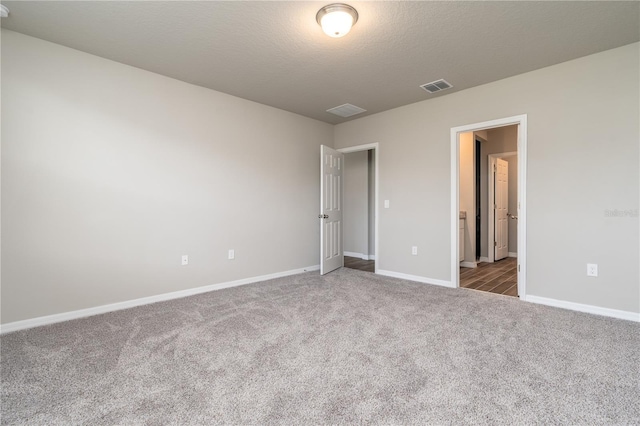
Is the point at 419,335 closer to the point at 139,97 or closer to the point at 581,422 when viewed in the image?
the point at 581,422

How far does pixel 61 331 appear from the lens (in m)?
2.48

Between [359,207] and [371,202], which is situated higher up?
[371,202]

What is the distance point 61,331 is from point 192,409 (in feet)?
5.86

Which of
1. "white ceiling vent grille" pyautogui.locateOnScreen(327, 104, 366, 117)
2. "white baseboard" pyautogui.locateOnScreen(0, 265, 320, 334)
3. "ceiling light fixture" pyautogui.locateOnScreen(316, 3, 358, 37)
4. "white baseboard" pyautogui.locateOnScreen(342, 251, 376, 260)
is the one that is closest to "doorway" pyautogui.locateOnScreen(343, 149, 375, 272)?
"white baseboard" pyautogui.locateOnScreen(342, 251, 376, 260)

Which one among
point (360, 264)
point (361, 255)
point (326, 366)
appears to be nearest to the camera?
point (326, 366)

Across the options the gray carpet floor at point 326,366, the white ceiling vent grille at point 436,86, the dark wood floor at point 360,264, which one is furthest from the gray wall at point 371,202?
the gray carpet floor at point 326,366

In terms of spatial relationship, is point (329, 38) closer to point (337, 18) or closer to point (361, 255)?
point (337, 18)

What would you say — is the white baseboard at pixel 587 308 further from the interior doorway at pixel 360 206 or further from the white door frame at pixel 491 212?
the interior doorway at pixel 360 206

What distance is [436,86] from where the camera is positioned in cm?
360

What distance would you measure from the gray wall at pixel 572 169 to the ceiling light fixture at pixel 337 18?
7.23 ft

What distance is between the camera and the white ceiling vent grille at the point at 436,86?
3482mm

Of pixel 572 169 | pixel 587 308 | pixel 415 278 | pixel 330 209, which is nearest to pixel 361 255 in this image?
pixel 330 209

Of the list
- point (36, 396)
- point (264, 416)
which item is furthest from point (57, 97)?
point (264, 416)

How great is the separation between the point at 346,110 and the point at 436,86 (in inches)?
52.5
